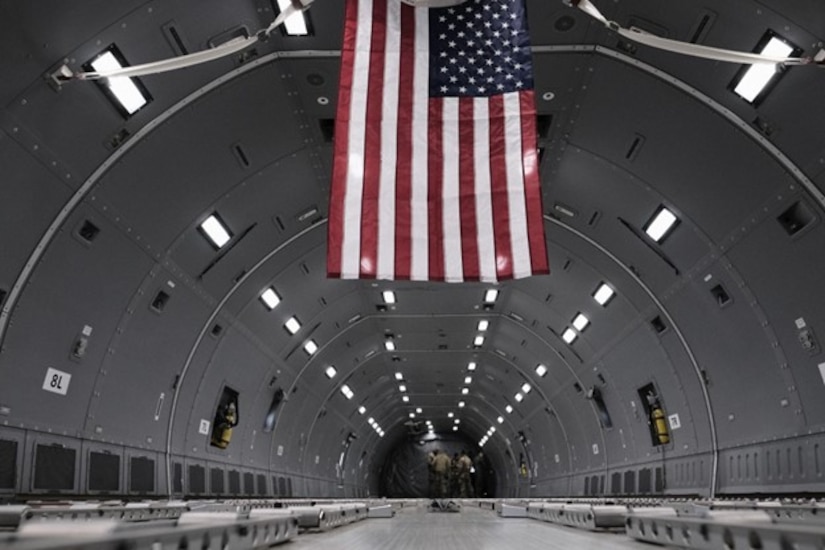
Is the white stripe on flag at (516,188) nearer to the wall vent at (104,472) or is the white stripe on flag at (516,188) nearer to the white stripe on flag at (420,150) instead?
the white stripe on flag at (420,150)

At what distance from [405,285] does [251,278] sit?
505cm

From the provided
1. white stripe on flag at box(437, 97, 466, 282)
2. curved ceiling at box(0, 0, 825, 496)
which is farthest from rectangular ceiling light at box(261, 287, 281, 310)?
white stripe on flag at box(437, 97, 466, 282)

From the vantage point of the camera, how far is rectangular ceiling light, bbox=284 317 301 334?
51.9 ft

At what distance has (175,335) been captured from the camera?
1146 centimetres

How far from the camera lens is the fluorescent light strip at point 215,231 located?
414 inches

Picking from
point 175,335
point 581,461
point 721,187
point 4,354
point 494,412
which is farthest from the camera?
point 494,412

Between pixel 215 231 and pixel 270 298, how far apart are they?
3.56m

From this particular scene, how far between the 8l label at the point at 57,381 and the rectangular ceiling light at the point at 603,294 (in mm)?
9966

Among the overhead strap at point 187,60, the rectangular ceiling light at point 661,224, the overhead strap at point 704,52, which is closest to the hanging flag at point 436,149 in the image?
the overhead strap at point 187,60

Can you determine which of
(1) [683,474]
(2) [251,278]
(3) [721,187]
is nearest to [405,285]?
(2) [251,278]

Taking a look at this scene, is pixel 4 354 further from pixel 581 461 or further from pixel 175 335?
pixel 581 461

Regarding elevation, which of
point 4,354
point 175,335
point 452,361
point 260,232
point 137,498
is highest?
point 452,361

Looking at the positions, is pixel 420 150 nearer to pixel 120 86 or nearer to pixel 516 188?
pixel 516 188

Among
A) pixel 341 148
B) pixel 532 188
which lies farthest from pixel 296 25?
pixel 532 188
